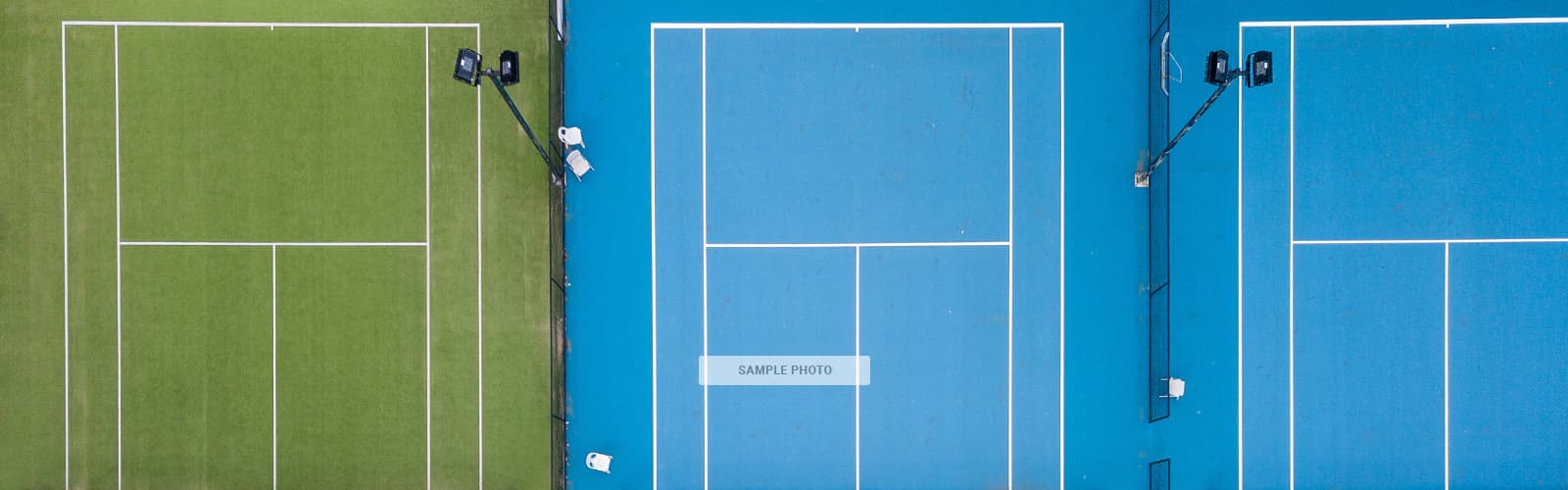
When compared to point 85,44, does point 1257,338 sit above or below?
below

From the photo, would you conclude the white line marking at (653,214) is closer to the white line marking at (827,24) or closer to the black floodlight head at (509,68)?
the white line marking at (827,24)

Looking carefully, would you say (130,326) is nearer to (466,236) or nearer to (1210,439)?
(466,236)

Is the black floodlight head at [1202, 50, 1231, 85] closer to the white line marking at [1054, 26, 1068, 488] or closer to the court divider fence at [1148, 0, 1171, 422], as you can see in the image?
the court divider fence at [1148, 0, 1171, 422]

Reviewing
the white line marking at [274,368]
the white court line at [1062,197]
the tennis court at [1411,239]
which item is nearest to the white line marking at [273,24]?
the white line marking at [274,368]

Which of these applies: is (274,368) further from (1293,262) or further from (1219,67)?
(1293,262)

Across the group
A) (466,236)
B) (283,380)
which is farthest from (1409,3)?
(283,380)

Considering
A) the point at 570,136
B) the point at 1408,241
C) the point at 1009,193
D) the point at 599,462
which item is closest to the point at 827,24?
the point at 1009,193
